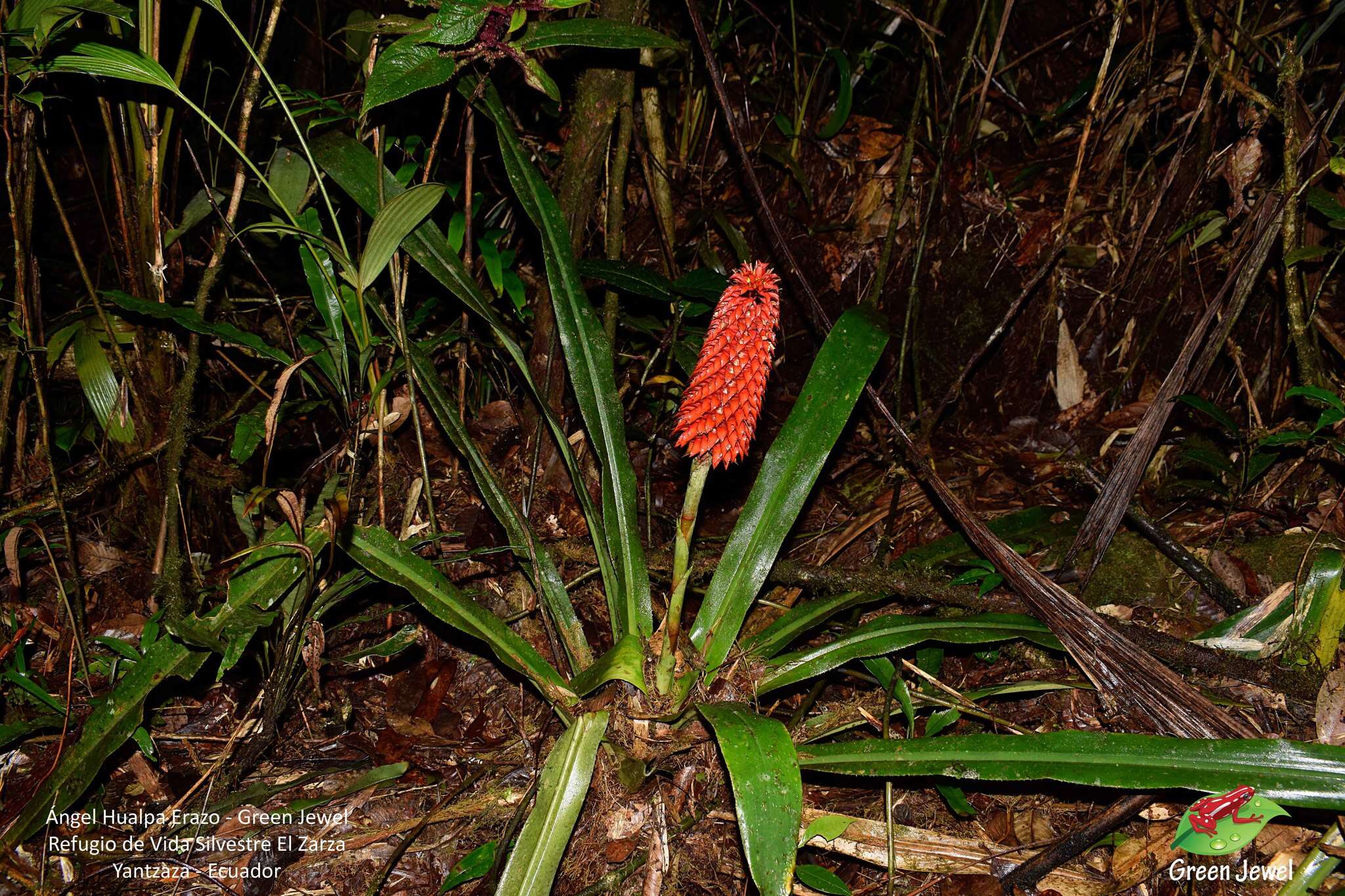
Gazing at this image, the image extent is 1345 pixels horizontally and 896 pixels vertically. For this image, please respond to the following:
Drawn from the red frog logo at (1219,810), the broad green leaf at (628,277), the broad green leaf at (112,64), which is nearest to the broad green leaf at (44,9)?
the broad green leaf at (112,64)

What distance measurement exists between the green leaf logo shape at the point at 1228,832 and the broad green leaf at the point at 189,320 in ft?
7.39

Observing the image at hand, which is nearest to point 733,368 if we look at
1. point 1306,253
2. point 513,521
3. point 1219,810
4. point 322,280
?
point 513,521

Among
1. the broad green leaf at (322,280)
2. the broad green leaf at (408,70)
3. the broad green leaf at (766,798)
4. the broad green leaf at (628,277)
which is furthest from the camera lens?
the broad green leaf at (628,277)

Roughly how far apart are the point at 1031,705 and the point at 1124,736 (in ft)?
1.86

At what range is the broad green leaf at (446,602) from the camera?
1.83m

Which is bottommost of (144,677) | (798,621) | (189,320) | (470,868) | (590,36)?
(470,868)

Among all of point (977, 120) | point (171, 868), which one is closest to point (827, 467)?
point (977, 120)

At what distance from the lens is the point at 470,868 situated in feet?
5.75

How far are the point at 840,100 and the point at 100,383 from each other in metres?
2.46

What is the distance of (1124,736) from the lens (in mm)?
1597

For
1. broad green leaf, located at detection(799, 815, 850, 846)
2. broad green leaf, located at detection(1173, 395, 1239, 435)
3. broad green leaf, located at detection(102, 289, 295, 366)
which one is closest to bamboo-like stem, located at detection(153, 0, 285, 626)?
broad green leaf, located at detection(102, 289, 295, 366)

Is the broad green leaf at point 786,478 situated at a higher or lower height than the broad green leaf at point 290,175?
lower

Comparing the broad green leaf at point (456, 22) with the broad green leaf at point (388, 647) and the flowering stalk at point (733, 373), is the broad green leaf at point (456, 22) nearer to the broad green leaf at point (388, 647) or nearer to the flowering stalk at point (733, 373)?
the flowering stalk at point (733, 373)

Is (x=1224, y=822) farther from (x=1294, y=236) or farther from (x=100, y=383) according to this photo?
(x=100, y=383)
